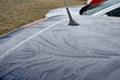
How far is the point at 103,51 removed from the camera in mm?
1811

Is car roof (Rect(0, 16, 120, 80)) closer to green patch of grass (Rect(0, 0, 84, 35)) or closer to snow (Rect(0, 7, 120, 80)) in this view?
snow (Rect(0, 7, 120, 80))

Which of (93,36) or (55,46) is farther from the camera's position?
(93,36)

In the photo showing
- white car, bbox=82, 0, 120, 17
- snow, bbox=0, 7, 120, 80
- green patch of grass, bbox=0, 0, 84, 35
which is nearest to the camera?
snow, bbox=0, 7, 120, 80

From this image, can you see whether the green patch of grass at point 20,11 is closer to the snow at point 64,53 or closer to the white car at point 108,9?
the white car at point 108,9

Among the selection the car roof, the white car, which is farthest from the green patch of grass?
the car roof

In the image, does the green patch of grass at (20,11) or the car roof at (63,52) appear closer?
the car roof at (63,52)

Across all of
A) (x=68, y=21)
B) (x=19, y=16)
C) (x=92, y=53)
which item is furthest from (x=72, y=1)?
(x=92, y=53)

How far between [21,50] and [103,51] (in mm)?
609

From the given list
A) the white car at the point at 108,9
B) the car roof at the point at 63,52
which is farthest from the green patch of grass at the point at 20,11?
the car roof at the point at 63,52

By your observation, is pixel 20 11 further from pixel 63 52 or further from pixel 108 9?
pixel 63 52

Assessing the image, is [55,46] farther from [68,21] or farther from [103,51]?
[68,21]

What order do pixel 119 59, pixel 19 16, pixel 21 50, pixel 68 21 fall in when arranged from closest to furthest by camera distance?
1. pixel 119 59
2. pixel 21 50
3. pixel 68 21
4. pixel 19 16

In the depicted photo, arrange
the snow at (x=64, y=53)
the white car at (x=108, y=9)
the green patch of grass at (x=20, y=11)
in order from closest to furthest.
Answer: the snow at (x=64, y=53) < the white car at (x=108, y=9) < the green patch of grass at (x=20, y=11)

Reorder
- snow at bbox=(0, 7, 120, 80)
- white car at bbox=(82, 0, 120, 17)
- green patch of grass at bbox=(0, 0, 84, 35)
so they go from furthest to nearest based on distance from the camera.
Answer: green patch of grass at bbox=(0, 0, 84, 35) → white car at bbox=(82, 0, 120, 17) → snow at bbox=(0, 7, 120, 80)
